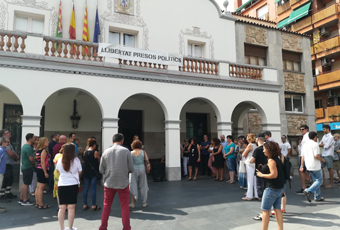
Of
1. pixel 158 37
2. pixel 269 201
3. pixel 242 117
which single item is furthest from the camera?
pixel 242 117

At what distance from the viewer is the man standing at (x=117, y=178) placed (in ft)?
15.2

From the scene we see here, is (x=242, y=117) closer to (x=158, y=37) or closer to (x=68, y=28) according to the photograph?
(x=158, y=37)

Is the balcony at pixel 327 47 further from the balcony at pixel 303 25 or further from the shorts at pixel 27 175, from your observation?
the shorts at pixel 27 175

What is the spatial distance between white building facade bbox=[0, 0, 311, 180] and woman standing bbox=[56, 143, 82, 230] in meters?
4.64

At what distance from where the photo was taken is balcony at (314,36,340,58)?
23183 mm

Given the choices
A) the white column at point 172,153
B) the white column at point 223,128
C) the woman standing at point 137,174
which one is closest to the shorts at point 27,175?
the woman standing at point 137,174

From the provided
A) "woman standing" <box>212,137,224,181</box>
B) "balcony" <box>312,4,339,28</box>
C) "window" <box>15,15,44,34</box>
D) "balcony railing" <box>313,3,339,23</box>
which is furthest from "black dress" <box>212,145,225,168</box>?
"balcony railing" <box>313,3,339,23</box>

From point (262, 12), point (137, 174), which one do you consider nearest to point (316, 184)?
point (137, 174)

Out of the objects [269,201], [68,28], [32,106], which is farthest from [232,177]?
[68,28]

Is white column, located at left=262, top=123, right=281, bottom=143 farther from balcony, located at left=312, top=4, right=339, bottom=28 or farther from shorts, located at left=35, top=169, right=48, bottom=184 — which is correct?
balcony, located at left=312, top=4, right=339, bottom=28

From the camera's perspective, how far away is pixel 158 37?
1325cm

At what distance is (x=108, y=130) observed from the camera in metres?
9.74

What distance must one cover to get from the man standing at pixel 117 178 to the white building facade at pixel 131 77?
496 centimetres

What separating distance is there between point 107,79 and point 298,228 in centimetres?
778
